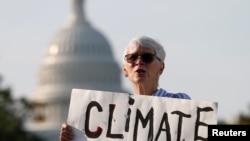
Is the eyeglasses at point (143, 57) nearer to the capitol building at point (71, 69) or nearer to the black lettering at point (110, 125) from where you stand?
the black lettering at point (110, 125)

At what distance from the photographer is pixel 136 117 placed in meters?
10.4

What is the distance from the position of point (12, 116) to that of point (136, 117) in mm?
96089

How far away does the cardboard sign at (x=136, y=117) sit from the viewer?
402 inches

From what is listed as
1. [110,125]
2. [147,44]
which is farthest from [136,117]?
[147,44]

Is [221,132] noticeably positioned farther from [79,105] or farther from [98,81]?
[98,81]

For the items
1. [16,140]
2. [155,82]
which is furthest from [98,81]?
[155,82]

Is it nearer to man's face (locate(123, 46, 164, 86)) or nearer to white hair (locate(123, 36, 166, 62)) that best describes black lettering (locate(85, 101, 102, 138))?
man's face (locate(123, 46, 164, 86))

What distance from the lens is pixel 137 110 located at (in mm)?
10430

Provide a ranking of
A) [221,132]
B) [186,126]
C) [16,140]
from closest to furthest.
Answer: [221,132] → [186,126] → [16,140]

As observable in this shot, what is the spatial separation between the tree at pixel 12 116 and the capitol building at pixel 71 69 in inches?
2353

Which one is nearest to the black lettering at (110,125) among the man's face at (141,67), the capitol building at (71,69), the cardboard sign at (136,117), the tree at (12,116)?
the cardboard sign at (136,117)

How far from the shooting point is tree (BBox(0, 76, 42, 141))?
93056 mm

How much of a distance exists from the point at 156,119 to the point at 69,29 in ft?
613

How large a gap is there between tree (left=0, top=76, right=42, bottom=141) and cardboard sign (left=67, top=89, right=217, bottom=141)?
255 ft
